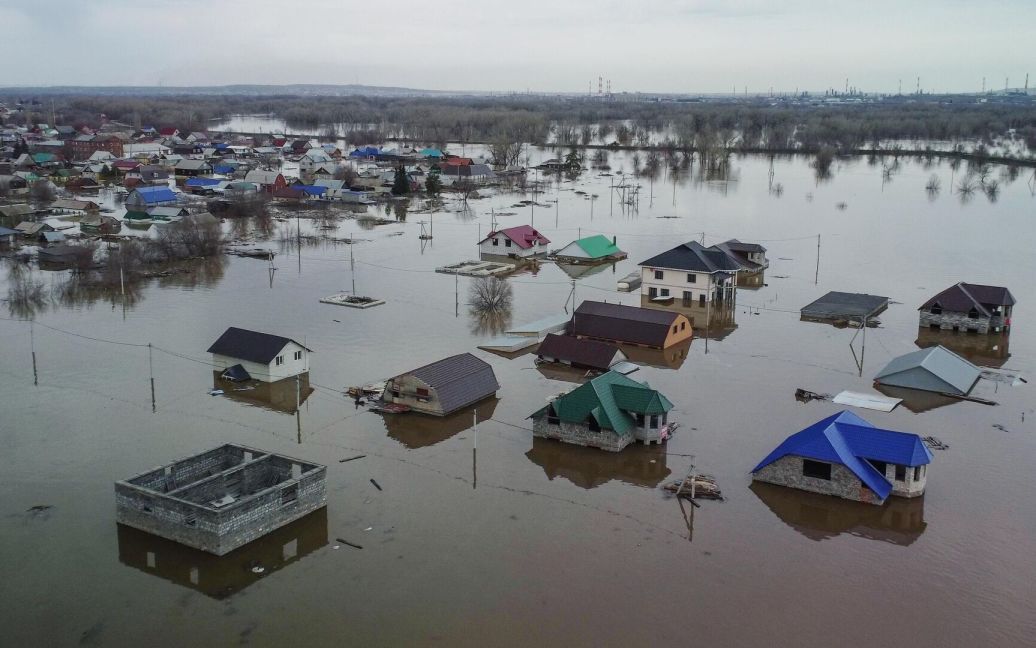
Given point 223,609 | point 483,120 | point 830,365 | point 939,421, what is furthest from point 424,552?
point 483,120

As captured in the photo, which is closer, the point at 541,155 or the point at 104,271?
the point at 104,271

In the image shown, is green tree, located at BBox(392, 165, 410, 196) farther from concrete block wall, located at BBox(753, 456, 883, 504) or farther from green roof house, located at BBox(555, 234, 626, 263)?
concrete block wall, located at BBox(753, 456, 883, 504)

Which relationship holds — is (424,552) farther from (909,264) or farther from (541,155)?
(541,155)

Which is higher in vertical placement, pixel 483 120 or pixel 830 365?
pixel 483 120

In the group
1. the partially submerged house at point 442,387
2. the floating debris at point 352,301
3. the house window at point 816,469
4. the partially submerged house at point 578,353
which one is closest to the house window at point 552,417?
the partially submerged house at point 442,387

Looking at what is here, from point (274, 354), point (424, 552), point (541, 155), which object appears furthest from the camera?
point (541, 155)

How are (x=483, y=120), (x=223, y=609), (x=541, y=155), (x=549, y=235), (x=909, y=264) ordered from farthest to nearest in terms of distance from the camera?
(x=483, y=120) → (x=541, y=155) → (x=549, y=235) → (x=909, y=264) → (x=223, y=609)

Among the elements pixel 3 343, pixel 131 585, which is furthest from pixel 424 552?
pixel 3 343

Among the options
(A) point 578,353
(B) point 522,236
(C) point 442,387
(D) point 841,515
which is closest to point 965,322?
(A) point 578,353

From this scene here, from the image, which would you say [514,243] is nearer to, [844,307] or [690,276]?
[690,276]
